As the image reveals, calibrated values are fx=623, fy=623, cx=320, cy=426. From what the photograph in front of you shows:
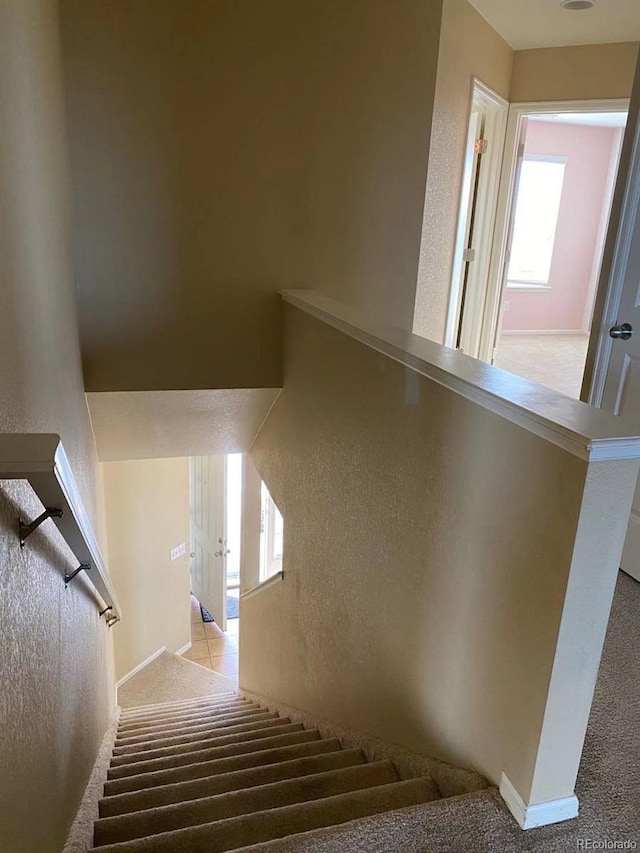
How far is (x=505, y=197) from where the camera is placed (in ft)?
13.7

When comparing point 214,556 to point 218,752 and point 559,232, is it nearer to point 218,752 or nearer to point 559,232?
point 218,752

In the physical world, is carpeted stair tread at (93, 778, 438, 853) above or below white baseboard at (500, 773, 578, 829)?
below

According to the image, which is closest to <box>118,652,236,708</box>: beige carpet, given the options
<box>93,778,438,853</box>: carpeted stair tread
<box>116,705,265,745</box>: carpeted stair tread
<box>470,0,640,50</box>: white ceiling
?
<box>116,705,265,745</box>: carpeted stair tread

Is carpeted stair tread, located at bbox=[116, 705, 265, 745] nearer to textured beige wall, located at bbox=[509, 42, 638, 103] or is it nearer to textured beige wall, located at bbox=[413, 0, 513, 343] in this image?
textured beige wall, located at bbox=[413, 0, 513, 343]

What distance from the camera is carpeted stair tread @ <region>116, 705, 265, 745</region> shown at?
3374 millimetres

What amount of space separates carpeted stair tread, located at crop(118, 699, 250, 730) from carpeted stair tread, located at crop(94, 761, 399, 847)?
2.08m

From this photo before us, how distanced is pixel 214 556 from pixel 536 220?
5.76m

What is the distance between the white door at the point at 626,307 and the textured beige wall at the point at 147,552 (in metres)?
3.99

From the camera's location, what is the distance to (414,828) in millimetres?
1464

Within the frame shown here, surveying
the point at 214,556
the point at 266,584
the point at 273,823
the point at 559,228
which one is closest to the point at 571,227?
the point at 559,228

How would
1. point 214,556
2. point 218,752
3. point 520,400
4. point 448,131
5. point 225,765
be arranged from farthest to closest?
point 214,556 → point 448,131 → point 218,752 → point 225,765 → point 520,400

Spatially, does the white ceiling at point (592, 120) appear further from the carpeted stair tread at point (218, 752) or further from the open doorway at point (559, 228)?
the carpeted stair tread at point (218, 752)

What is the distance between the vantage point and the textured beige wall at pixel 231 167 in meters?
2.89

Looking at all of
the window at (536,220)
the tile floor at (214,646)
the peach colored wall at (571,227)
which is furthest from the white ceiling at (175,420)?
the peach colored wall at (571,227)
